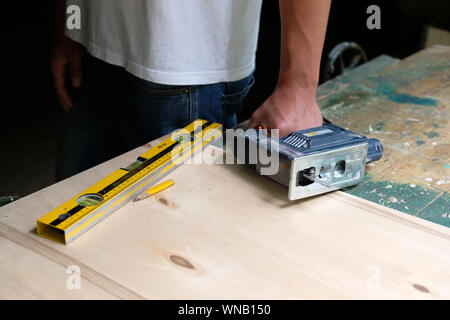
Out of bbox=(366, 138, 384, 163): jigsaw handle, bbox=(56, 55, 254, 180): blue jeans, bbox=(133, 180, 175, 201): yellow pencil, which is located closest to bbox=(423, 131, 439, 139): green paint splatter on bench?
bbox=(366, 138, 384, 163): jigsaw handle

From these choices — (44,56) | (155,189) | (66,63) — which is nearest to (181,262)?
(155,189)

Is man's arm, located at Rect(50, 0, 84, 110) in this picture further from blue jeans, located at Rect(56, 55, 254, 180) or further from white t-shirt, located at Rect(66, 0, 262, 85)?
white t-shirt, located at Rect(66, 0, 262, 85)

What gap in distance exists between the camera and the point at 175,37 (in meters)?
1.14

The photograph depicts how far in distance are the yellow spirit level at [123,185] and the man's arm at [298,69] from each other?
138mm

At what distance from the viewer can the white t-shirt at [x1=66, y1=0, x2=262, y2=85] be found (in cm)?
113

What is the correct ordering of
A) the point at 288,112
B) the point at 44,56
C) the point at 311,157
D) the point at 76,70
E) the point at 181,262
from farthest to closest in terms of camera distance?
the point at 44,56 → the point at 76,70 → the point at 288,112 → the point at 311,157 → the point at 181,262

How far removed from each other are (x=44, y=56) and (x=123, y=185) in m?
3.12

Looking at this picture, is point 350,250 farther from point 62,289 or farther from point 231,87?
point 231,87

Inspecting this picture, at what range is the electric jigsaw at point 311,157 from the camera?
3.08ft

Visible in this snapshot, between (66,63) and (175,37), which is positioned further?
(66,63)

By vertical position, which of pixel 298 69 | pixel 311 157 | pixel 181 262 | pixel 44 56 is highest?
pixel 298 69

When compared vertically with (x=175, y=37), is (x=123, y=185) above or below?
below

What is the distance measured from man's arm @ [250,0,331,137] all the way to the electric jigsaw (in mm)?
46

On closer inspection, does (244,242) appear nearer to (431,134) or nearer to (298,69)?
(298,69)
